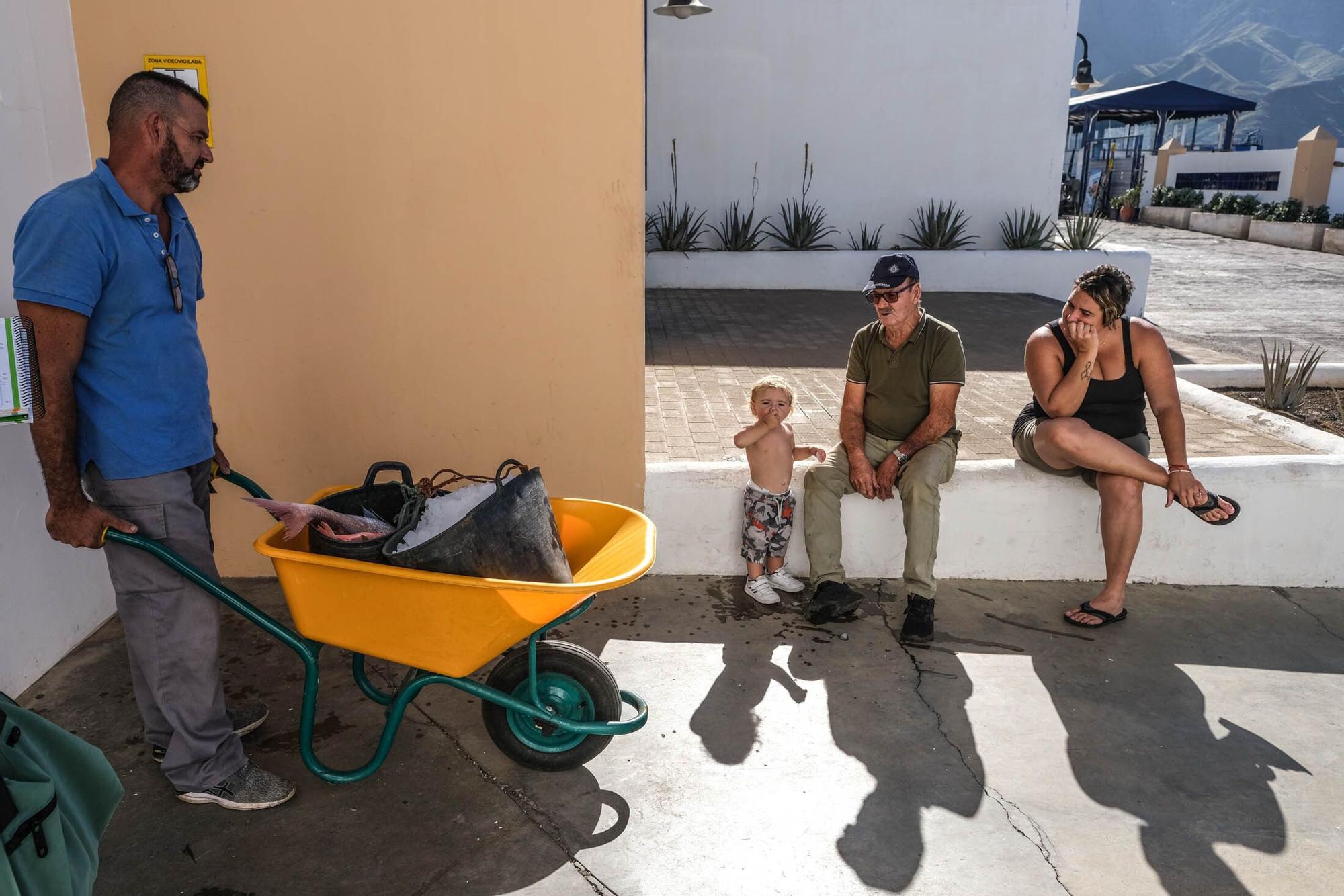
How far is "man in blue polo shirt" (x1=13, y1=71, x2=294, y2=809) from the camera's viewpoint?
2398mm

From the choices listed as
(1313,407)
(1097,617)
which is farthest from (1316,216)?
(1097,617)

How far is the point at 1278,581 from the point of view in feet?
14.5

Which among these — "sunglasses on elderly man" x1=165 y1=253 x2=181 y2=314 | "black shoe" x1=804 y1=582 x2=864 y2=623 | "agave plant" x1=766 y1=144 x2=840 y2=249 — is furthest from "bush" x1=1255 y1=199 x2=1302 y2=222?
"sunglasses on elderly man" x1=165 y1=253 x2=181 y2=314

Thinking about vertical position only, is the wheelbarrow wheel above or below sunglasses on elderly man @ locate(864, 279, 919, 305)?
below

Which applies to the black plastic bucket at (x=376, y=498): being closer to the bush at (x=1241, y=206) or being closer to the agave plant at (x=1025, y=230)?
the agave plant at (x=1025, y=230)

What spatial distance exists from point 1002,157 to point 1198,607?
970 centimetres

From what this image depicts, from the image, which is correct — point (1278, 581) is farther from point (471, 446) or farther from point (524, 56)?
point (524, 56)

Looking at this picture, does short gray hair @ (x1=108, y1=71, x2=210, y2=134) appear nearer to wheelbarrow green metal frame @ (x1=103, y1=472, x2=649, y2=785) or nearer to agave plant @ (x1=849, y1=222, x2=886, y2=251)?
wheelbarrow green metal frame @ (x1=103, y1=472, x2=649, y2=785)

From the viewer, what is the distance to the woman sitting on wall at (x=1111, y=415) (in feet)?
12.7

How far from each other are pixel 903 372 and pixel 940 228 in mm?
8762

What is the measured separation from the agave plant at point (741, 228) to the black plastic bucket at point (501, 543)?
952cm

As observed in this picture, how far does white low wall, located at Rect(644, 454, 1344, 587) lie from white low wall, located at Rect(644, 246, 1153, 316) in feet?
24.4

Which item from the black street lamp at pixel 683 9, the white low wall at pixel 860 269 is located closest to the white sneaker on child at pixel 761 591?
the black street lamp at pixel 683 9

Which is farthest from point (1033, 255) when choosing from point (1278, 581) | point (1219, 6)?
point (1219, 6)
